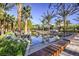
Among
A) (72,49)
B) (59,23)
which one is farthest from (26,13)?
(72,49)

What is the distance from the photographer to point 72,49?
10.0ft

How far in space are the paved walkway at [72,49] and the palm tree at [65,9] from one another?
365 millimetres

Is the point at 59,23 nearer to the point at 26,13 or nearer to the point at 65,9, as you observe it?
the point at 65,9

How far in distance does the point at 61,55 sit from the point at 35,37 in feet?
1.43

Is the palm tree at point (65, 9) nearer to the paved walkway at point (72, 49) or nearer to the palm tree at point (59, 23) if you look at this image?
the palm tree at point (59, 23)

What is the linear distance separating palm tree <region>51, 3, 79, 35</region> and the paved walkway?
0.37m

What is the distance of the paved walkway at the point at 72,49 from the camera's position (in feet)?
9.86

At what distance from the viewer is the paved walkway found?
3004 millimetres

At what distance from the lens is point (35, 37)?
10.1 ft

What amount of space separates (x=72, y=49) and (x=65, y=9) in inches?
22.8

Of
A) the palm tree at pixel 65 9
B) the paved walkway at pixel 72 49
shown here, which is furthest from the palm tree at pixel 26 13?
the paved walkway at pixel 72 49

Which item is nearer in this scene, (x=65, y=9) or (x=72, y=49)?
(x=72, y=49)

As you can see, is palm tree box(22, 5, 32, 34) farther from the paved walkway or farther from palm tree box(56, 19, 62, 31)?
the paved walkway

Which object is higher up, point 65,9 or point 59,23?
point 65,9
